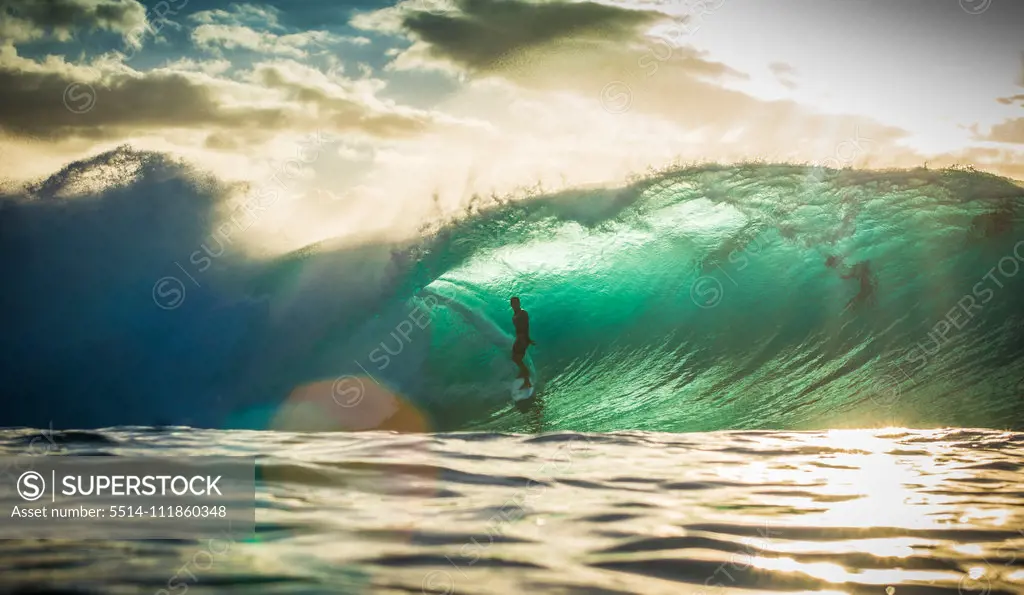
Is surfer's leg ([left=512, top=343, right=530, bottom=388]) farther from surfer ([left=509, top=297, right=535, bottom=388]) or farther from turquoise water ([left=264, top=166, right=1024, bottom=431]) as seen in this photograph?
turquoise water ([left=264, top=166, right=1024, bottom=431])

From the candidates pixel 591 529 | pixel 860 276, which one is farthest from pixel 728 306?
pixel 591 529

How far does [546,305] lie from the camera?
13492 mm

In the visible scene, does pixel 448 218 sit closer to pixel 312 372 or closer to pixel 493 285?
pixel 493 285

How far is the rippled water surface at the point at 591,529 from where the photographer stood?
2.91 m

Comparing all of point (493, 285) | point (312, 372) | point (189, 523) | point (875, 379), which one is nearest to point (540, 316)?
point (493, 285)

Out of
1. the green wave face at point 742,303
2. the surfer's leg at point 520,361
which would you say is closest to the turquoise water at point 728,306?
the green wave face at point 742,303

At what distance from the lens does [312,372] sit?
12945 millimetres

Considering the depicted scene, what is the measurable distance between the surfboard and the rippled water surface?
430 cm

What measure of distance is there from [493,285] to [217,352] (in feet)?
15.5

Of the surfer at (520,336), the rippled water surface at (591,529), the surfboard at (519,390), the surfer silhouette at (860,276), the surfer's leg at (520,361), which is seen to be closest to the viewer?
the rippled water surface at (591,529)

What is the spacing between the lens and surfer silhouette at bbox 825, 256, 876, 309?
504 inches

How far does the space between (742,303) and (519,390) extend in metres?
4.32

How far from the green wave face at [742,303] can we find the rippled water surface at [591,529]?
394 cm

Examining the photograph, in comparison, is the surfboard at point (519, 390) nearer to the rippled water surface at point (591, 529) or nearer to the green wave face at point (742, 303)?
the green wave face at point (742, 303)
